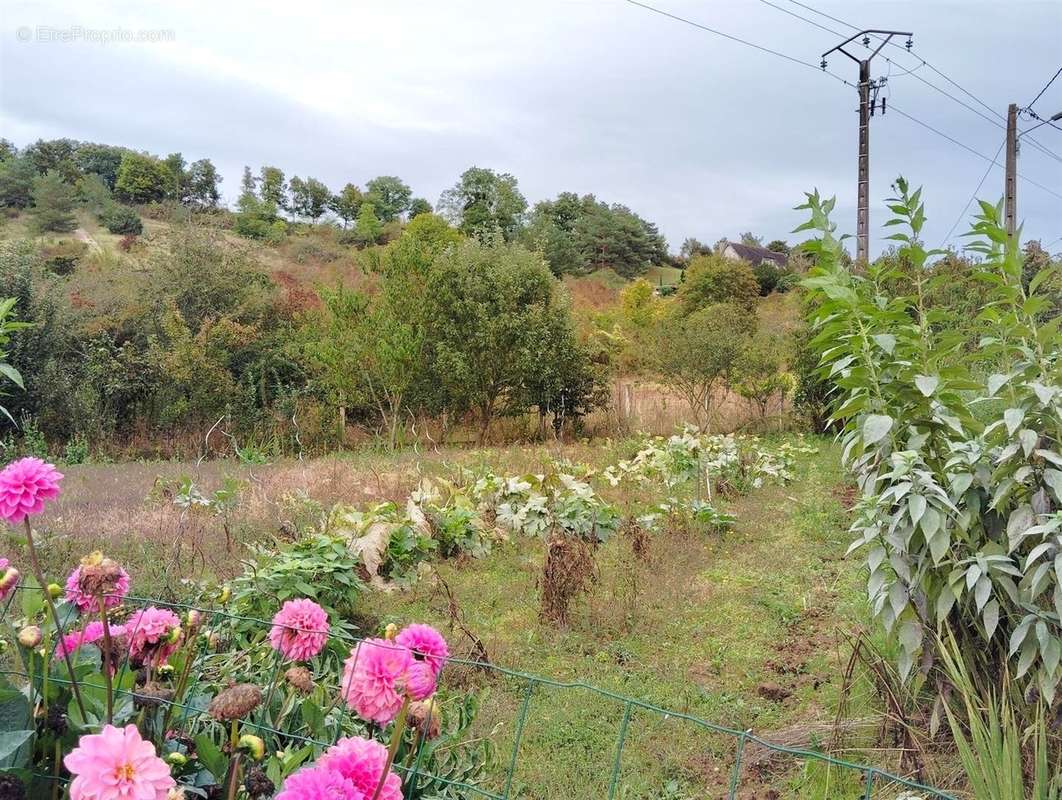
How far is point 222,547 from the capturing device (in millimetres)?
4945

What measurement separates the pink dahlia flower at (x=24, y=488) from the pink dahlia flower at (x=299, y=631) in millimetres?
458

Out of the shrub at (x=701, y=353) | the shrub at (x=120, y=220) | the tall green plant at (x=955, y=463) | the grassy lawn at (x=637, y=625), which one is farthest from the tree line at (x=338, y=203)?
the tall green plant at (x=955, y=463)

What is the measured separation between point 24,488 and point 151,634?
1.14 ft

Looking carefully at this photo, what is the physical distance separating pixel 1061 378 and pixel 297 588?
3.15 metres

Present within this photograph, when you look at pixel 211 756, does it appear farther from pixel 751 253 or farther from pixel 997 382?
pixel 751 253

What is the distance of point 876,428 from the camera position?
7.87ft

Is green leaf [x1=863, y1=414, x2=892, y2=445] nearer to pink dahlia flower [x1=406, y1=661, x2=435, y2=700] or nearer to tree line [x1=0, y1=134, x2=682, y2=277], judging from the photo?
pink dahlia flower [x1=406, y1=661, x2=435, y2=700]

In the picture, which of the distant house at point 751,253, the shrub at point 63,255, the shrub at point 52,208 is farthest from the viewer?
the distant house at point 751,253

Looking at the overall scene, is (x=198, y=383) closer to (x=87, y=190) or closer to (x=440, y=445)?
(x=440, y=445)

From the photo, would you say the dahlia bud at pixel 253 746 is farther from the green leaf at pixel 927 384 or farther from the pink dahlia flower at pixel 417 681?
the green leaf at pixel 927 384

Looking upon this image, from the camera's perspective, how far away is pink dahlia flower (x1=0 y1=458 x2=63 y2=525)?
4.12 ft

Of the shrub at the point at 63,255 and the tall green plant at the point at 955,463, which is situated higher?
the shrub at the point at 63,255

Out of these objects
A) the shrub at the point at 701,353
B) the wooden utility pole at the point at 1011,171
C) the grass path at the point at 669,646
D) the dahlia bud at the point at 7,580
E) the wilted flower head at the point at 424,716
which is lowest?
the grass path at the point at 669,646

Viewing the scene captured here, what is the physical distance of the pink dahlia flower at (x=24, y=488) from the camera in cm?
126
